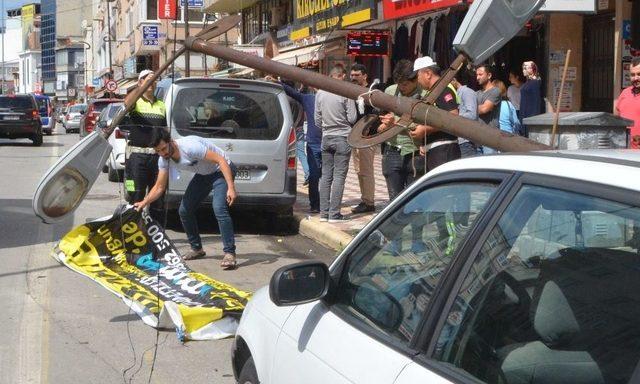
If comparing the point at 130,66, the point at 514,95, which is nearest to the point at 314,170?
the point at 514,95

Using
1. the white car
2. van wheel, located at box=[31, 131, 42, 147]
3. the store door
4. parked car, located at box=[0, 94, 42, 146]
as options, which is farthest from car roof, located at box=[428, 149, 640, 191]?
van wheel, located at box=[31, 131, 42, 147]

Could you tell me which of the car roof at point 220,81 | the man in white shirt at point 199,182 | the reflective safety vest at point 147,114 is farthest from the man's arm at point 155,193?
the car roof at point 220,81

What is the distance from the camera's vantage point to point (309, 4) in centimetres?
2448

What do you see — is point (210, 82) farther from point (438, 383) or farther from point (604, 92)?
point (438, 383)

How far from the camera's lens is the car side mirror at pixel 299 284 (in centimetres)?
329

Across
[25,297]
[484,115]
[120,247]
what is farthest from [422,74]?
[25,297]

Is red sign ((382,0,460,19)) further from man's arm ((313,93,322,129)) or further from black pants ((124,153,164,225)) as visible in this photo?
black pants ((124,153,164,225))

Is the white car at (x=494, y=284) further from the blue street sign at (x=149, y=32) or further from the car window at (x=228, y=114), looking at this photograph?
the blue street sign at (x=149, y=32)

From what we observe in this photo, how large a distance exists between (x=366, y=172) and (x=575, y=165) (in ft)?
31.1

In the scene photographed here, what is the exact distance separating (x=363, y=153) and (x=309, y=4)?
13.6 metres

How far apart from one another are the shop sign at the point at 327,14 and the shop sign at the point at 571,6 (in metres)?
8.46

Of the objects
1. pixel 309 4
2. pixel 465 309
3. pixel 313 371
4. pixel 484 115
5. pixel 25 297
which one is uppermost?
pixel 309 4

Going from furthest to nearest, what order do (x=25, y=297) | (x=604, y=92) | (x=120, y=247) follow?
(x=604, y=92) → (x=120, y=247) → (x=25, y=297)

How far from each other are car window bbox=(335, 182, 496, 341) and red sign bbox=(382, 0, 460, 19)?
1202 centimetres
